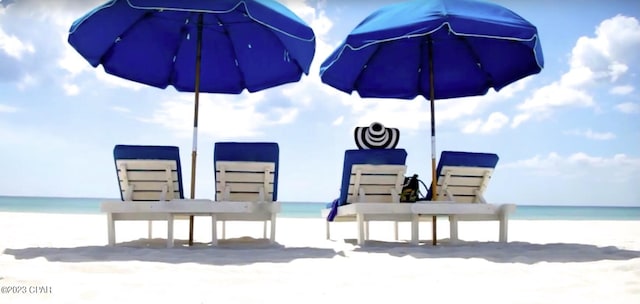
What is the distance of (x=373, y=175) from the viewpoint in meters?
5.06

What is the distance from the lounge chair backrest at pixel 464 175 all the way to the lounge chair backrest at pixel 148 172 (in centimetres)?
225

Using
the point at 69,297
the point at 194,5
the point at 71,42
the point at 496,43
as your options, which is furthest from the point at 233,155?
the point at 496,43

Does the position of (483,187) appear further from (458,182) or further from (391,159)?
(391,159)

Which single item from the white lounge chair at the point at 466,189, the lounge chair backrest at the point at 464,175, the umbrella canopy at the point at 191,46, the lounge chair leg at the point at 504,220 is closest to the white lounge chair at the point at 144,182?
the umbrella canopy at the point at 191,46

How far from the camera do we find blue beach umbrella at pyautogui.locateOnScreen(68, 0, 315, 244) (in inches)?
189

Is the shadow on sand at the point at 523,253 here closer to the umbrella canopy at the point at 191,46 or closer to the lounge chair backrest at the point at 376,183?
the lounge chair backrest at the point at 376,183

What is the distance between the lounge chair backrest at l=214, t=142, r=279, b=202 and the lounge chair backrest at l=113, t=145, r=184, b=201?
0.34m

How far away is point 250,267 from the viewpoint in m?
3.47

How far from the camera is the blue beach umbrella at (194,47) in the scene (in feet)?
15.8

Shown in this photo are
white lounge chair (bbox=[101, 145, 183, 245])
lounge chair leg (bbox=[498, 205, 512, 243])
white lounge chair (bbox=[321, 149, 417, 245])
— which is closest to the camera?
white lounge chair (bbox=[101, 145, 183, 245])

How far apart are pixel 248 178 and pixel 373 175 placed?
107cm

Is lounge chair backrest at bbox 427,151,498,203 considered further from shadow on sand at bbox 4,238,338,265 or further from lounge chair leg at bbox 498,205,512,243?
shadow on sand at bbox 4,238,338,265

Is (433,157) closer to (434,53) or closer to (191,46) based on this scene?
(434,53)

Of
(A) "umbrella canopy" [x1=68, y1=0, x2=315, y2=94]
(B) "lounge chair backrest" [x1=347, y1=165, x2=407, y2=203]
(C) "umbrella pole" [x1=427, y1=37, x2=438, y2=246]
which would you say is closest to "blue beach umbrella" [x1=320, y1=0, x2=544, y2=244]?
(C) "umbrella pole" [x1=427, y1=37, x2=438, y2=246]
